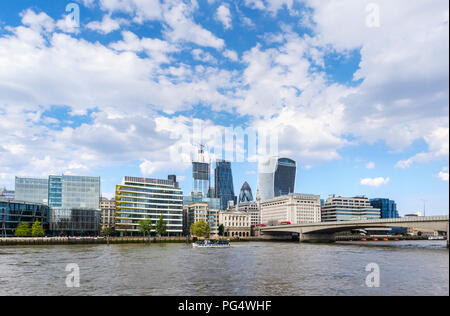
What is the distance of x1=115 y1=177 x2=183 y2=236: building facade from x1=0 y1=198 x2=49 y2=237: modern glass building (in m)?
34.7

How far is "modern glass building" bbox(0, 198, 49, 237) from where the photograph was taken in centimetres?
15950

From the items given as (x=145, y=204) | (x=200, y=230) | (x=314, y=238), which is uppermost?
(x=145, y=204)

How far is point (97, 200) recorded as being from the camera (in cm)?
18900

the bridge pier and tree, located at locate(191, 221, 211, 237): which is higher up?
tree, located at locate(191, 221, 211, 237)

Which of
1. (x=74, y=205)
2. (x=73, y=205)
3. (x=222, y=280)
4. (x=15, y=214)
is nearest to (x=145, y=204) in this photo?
(x=74, y=205)

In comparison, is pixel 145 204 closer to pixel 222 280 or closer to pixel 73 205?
pixel 73 205

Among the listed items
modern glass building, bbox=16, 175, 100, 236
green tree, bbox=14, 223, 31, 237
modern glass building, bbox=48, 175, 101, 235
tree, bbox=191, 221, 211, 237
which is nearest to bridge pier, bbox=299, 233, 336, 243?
tree, bbox=191, 221, 211, 237

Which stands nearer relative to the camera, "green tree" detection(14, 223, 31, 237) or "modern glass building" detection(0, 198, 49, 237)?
"green tree" detection(14, 223, 31, 237)

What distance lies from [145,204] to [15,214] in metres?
54.1

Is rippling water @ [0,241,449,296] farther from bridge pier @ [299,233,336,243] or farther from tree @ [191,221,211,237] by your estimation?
bridge pier @ [299,233,336,243]

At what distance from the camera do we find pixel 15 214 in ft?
540
